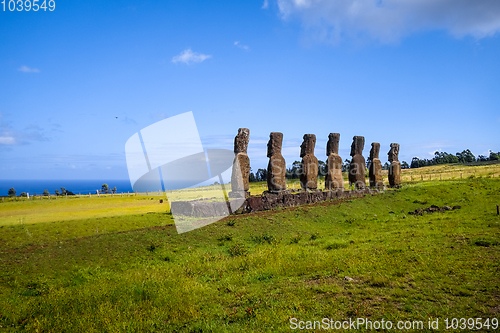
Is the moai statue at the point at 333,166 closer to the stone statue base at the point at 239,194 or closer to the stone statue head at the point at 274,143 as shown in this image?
the stone statue head at the point at 274,143

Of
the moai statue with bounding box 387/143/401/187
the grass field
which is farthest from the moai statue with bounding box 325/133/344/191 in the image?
the grass field

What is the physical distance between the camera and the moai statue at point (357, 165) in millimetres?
24297

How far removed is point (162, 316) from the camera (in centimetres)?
592

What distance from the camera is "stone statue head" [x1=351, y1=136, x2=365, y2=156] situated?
80.9 ft

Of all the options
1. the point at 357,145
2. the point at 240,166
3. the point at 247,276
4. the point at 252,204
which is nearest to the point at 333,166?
the point at 357,145

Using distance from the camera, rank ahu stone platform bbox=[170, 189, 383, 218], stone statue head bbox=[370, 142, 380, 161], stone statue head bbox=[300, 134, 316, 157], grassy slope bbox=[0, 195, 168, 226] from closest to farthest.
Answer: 1. ahu stone platform bbox=[170, 189, 383, 218]
2. grassy slope bbox=[0, 195, 168, 226]
3. stone statue head bbox=[300, 134, 316, 157]
4. stone statue head bbox=[370, 142, 380, 161]

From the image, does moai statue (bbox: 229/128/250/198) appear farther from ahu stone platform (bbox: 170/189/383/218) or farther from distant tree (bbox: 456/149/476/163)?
distant tree (bbox: 456/149/476/163)

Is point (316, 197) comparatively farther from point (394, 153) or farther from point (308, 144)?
point (394, 153)

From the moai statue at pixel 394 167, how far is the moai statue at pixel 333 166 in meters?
7.98

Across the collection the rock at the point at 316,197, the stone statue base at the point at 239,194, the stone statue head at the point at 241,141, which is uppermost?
the stone statue head at the point at 241,141

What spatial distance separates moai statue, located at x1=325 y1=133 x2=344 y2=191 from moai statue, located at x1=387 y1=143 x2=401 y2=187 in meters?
7.98

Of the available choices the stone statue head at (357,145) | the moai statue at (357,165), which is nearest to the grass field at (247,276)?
the moai statue at (357,165)

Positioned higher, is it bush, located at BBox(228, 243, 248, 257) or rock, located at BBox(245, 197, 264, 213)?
rock, located at BBox(245, 197, 264, 213)

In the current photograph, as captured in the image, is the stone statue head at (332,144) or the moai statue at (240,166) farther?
the stone statue head at (332,144)
